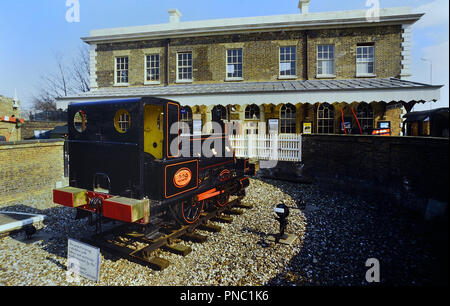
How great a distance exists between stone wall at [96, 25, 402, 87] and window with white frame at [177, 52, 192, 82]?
26 centimetres

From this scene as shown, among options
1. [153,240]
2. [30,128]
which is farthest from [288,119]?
[30,128]

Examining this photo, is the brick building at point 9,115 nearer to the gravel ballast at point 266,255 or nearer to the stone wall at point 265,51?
the stone wall at point 265,51

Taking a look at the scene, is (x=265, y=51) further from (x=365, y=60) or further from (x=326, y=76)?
(x=365, y=60)

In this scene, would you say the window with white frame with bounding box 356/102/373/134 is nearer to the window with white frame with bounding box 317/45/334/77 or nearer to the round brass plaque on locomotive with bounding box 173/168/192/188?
the window with white frame with bounding box 317/45/334/77

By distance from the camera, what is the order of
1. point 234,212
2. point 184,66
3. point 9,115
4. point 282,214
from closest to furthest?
point 282,214 → point 234,212 → point 184,66 → point 9,115

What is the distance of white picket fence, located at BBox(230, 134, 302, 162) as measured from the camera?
9.98m

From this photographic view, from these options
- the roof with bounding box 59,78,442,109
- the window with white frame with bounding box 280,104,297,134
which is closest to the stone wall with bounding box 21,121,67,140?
the roof with bounding box 59,78,442,109

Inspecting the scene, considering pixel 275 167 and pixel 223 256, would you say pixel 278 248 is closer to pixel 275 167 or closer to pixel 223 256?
pixel 223 256

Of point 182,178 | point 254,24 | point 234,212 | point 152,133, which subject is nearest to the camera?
point 182,178

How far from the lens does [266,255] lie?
14.4ft

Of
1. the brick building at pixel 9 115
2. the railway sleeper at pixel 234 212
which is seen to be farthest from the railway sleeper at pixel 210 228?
the brick building at pixel 9 115

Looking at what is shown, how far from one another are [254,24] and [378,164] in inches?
408

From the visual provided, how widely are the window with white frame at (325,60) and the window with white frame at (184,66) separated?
747 cm
